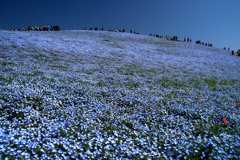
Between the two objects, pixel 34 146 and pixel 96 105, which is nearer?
pixel 34 146

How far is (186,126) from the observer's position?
5574mm

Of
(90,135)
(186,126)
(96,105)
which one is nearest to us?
(90,135)

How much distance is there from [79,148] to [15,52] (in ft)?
60.4

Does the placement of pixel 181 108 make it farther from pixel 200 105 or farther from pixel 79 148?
pixel 79 148

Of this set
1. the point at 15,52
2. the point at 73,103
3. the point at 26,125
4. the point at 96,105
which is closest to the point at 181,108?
the point at 96,105

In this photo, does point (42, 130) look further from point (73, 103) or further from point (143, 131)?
point (143, 131)

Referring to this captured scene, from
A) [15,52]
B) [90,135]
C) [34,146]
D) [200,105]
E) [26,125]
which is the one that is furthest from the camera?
[15,52]

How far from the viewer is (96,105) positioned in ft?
22.8

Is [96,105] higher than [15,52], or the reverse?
[15,52]

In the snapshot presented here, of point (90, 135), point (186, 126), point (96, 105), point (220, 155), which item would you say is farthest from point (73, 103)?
point (220, 155)

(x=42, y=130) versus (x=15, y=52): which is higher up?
(x=15, y=52)

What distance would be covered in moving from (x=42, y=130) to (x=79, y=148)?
59.1 inches

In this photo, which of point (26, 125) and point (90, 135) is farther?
point (26, 125)

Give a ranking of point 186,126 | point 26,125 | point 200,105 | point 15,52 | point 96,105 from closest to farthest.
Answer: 1. point 26,125
2. point 186,126
3. point 96,105
4. point 200,105
5. point 15,52
